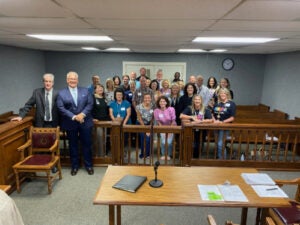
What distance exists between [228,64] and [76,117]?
582 cm

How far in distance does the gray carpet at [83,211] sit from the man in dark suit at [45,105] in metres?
0.98

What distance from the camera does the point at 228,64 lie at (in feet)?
24.8

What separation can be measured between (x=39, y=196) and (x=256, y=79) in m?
7.14

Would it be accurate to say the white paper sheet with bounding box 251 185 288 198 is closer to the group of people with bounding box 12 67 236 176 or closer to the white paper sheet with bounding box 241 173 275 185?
the white paper sheet with bounding box 241 173 275 185

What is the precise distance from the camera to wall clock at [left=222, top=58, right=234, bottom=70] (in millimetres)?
7543

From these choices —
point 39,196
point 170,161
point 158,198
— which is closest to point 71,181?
point 39,196

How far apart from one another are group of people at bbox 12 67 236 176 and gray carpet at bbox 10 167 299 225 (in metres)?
0.62

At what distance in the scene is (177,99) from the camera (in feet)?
15.3

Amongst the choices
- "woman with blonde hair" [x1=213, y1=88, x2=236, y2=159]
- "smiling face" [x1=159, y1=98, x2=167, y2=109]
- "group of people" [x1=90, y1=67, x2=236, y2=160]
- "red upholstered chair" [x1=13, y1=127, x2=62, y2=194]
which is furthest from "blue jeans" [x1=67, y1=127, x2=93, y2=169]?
"woman with blonde hair" [x1=213, y1=88, x2=236, y2=159]

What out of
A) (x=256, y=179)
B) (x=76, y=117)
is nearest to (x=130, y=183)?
(x=256, y=179)

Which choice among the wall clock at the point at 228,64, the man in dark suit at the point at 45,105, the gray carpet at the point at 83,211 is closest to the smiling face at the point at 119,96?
the man in dark suit at the point at 45,105

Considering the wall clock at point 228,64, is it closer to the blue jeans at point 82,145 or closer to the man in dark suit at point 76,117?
the man in dark suit at point 76,117

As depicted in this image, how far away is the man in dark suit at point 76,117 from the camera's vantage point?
11.2ft

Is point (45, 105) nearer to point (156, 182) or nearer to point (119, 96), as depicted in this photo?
point (119, 96)
